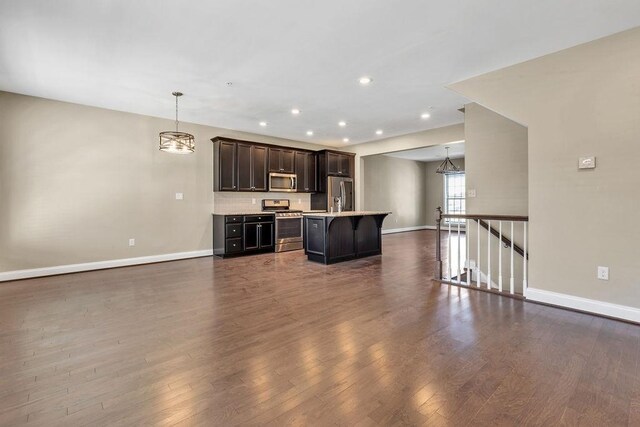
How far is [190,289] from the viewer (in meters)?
4.02

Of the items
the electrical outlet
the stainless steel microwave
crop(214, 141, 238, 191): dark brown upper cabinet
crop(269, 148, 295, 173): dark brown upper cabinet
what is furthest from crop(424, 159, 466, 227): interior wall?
the electrical outlet

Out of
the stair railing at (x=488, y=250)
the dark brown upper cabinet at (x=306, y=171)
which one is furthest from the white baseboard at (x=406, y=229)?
the stair railing at (x=488, y=250)

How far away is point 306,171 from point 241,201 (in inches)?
74.7

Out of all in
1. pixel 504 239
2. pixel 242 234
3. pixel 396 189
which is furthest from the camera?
pixel 396 189

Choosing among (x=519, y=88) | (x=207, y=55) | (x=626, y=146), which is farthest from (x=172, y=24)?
(x=626, y=146)

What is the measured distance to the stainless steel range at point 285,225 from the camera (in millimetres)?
7031

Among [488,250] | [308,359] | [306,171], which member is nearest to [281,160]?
[306,171]

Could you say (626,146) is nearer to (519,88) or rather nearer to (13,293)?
(519,88)

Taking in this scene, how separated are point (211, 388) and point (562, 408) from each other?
1984 millimetres

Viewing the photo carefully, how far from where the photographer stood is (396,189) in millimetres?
11328

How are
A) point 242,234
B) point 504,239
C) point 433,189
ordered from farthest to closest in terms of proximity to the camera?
point 433,189 < point 242,234 < point 504,239

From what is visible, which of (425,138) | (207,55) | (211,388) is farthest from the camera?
(425,138)

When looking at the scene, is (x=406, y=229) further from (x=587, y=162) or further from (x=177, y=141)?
(x=177, y=141)

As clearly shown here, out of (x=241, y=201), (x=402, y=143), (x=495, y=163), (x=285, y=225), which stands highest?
(x=402, y=143)
